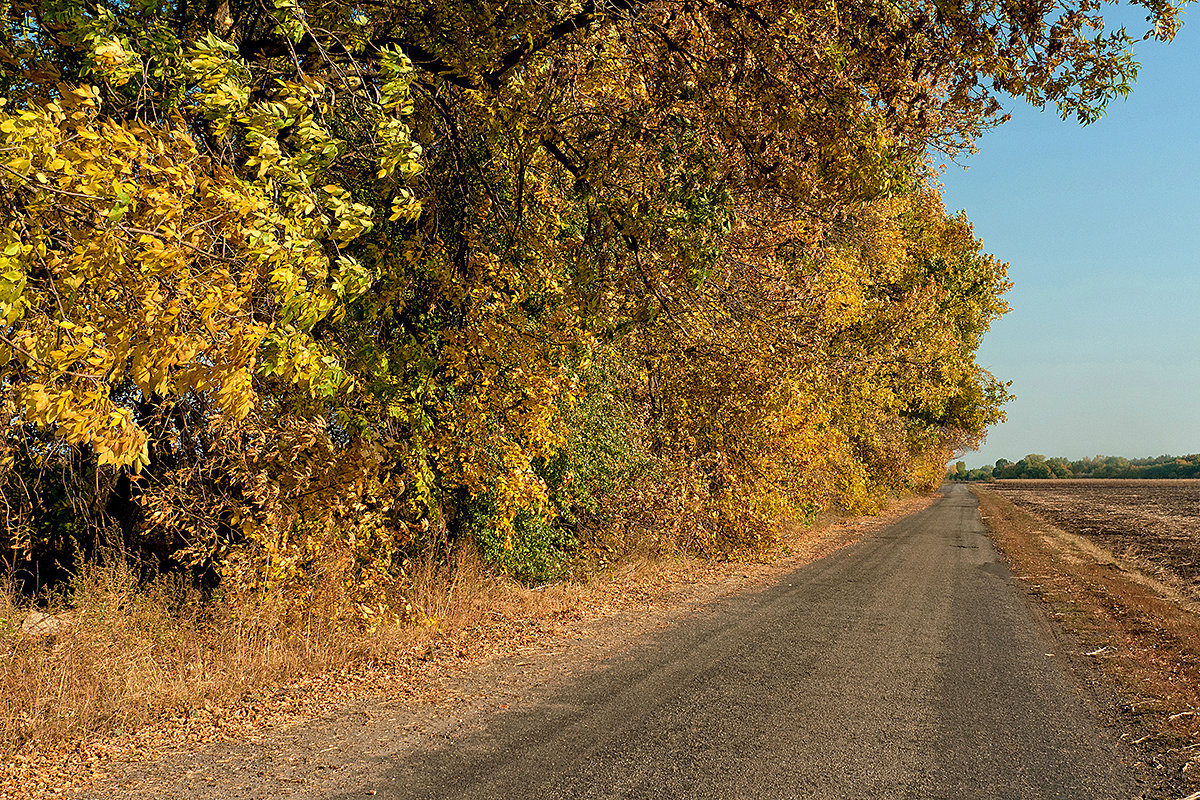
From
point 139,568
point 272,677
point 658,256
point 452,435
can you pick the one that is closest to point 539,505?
point 452,435

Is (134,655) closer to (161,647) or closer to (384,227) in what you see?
(161,647)

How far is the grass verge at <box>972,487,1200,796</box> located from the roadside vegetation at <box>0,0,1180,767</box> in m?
5.11

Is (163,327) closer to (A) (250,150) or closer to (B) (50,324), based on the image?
(B) (50,324)

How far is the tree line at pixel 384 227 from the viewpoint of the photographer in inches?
182

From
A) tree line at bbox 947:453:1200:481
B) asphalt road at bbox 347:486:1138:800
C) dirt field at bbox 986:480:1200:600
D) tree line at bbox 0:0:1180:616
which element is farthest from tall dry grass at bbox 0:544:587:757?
tree line at bbox 947:453:1200:481

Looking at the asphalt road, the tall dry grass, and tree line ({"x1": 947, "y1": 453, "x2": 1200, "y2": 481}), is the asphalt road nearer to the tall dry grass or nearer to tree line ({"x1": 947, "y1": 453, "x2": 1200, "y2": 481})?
the tall dry grass

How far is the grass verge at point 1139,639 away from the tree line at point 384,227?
5.09 metres

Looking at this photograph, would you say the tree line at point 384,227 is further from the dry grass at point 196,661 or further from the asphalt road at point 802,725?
the asphalt road at point 802,725

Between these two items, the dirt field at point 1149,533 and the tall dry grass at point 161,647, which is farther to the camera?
the dirt field at point 1149,533

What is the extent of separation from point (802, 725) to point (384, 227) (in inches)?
262

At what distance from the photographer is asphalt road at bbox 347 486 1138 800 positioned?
5.05 m

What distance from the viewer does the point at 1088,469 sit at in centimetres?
19075

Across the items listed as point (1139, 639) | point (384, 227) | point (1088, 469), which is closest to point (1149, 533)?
point (1139, 639)

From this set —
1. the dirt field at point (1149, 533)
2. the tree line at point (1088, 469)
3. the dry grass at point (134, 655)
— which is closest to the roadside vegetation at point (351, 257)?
the dry grass at point (134, 655)
